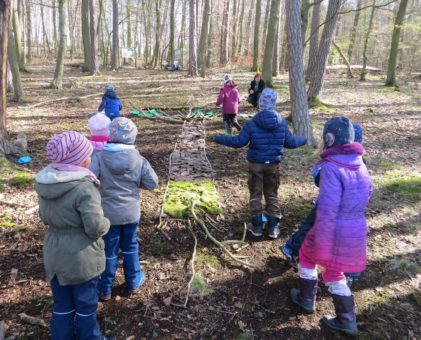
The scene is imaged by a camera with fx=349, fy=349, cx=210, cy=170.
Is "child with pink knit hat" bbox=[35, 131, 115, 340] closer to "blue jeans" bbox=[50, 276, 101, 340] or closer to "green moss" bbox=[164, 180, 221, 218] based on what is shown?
"blue jeans" bbox=[50, 276, 101, 340]

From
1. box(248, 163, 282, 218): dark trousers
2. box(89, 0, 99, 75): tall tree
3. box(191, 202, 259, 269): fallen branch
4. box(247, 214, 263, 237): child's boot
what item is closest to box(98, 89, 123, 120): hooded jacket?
box(191, 202, 259, 269): fallen branch

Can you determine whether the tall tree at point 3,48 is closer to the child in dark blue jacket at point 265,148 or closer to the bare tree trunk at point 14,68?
the child in dark blue jacket at point 265,148

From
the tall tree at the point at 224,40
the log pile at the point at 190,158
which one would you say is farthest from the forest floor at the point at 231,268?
the tall tree at the point at 224,40

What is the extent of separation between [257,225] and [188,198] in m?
1.29

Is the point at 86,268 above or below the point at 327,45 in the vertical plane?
below

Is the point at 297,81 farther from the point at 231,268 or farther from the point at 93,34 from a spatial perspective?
the point at 93,34

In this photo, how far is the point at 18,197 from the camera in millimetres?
5422

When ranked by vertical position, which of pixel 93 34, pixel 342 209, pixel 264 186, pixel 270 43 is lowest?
pixel 264 186

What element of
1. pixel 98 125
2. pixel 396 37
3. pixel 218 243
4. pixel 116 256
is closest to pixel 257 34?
pixel 396 37

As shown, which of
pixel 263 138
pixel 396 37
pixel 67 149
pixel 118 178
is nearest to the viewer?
pixel 67 149

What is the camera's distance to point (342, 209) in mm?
3154

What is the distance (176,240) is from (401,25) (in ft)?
52.3

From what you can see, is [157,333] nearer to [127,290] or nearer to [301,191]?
[127,290]

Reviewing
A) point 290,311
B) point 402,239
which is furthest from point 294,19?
point 290,311
